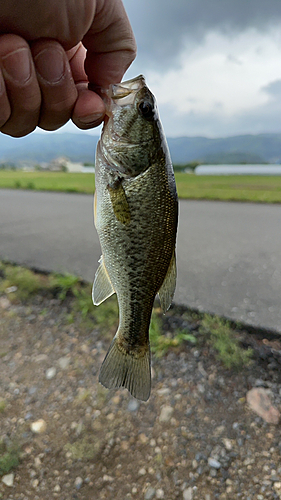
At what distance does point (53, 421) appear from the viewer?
7.54 feet

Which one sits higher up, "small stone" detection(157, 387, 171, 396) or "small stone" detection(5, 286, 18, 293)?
"small stone" detection(157, 387, 171, 396)

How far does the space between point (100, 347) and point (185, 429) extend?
1021 millimetres

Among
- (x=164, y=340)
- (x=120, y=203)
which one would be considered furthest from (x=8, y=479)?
(x=120, y=203)

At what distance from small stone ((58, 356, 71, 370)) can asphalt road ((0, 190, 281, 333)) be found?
4.11 feet

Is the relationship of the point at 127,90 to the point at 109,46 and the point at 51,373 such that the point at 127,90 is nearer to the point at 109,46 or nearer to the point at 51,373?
the point at 109,46

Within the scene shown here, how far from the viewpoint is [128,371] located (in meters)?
1.49

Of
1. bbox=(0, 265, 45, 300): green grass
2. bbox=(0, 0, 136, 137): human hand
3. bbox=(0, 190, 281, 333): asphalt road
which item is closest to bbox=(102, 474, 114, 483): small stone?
bbox=(0, 190, 281, 333): asphalt road

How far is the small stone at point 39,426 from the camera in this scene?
2.23 metres

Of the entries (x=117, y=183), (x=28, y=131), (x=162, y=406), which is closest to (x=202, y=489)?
(x=162, y=406)

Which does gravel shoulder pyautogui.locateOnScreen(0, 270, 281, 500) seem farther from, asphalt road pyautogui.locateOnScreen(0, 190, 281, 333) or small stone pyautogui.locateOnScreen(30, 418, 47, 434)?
asphalt road pyautogui.locateOnScreen(0, 190, 281, 333)

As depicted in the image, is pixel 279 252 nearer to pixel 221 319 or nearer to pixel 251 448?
pixel 221 319

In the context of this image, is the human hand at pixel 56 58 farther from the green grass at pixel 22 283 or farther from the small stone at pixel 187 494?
the green grass at pixel 22 283

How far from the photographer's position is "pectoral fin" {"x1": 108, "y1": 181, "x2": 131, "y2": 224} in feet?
4.28

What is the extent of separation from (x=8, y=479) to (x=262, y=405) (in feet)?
5.51
